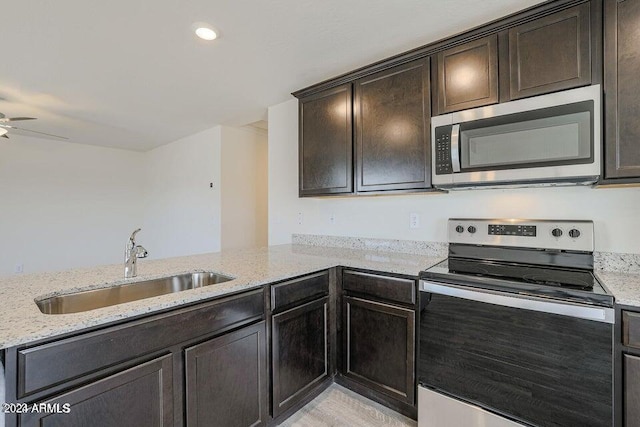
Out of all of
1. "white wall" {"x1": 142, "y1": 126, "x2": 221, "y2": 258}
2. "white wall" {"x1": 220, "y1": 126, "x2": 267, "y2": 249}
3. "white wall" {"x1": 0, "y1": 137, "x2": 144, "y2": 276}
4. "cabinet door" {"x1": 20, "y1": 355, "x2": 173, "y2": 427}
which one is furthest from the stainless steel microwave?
"white wall" {"x1": 0, "y1": 137, "x2": 144, "y2": 276}

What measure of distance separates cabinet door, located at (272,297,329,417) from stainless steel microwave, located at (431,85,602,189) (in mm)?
1168

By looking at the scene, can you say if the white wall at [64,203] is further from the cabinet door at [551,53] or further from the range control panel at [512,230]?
the cabinet door at [551,53]

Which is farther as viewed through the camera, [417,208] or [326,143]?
[326,143]

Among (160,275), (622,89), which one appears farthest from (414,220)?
(160,275)

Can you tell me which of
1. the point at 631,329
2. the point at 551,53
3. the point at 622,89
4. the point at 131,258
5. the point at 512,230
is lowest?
the point at 631,329

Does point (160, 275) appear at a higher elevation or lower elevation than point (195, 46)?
lower

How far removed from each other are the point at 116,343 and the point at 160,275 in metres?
0.65

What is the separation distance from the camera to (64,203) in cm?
502

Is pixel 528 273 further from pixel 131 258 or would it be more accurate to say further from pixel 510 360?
pixel 131 258

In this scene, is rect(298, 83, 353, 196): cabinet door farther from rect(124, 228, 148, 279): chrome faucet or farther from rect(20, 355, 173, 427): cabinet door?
rect(20, 355, 173, 427): cabinet door

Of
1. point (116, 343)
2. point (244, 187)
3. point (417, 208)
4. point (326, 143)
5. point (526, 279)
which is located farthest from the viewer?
point (244, 187)

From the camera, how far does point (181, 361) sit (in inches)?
50.2

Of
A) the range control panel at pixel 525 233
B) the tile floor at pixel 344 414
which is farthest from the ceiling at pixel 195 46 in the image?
the tile floor at pixel 344 414

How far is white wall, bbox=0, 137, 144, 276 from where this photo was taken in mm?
4547
